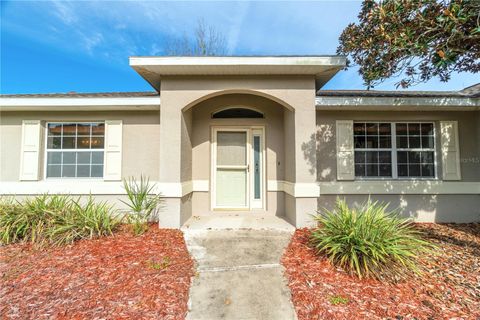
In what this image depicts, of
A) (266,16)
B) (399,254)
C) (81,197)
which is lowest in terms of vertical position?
(399,254)

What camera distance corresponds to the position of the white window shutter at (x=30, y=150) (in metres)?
5.98

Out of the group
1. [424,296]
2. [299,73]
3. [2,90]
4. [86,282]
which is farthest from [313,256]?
[2,90]

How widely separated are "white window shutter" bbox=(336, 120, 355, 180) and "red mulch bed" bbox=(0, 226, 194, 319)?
421cm

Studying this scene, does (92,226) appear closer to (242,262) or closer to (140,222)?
(140,222)

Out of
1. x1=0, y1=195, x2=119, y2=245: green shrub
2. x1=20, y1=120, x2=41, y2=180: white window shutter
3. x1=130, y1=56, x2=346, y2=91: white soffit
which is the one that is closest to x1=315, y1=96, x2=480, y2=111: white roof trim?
x1=130, y1=56, x2=346, y2=91: white soffit

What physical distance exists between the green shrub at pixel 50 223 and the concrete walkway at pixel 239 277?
184 cm

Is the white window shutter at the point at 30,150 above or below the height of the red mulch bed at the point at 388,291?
above

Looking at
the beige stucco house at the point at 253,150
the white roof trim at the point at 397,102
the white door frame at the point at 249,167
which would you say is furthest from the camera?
the white door frame at the point at 249,167

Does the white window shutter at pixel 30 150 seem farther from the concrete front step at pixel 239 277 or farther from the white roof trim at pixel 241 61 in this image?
the concrete front step at pixel 239 277

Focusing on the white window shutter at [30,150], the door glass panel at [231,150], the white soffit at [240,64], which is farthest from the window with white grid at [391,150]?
the white window shutter at [30,150]

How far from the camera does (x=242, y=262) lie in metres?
3.71

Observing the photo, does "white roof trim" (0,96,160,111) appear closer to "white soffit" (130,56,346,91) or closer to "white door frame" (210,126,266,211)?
"white soffit" (130,56,346,91)

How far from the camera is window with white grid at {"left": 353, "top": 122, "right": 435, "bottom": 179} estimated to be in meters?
6.18

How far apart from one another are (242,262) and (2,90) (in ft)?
27.9
